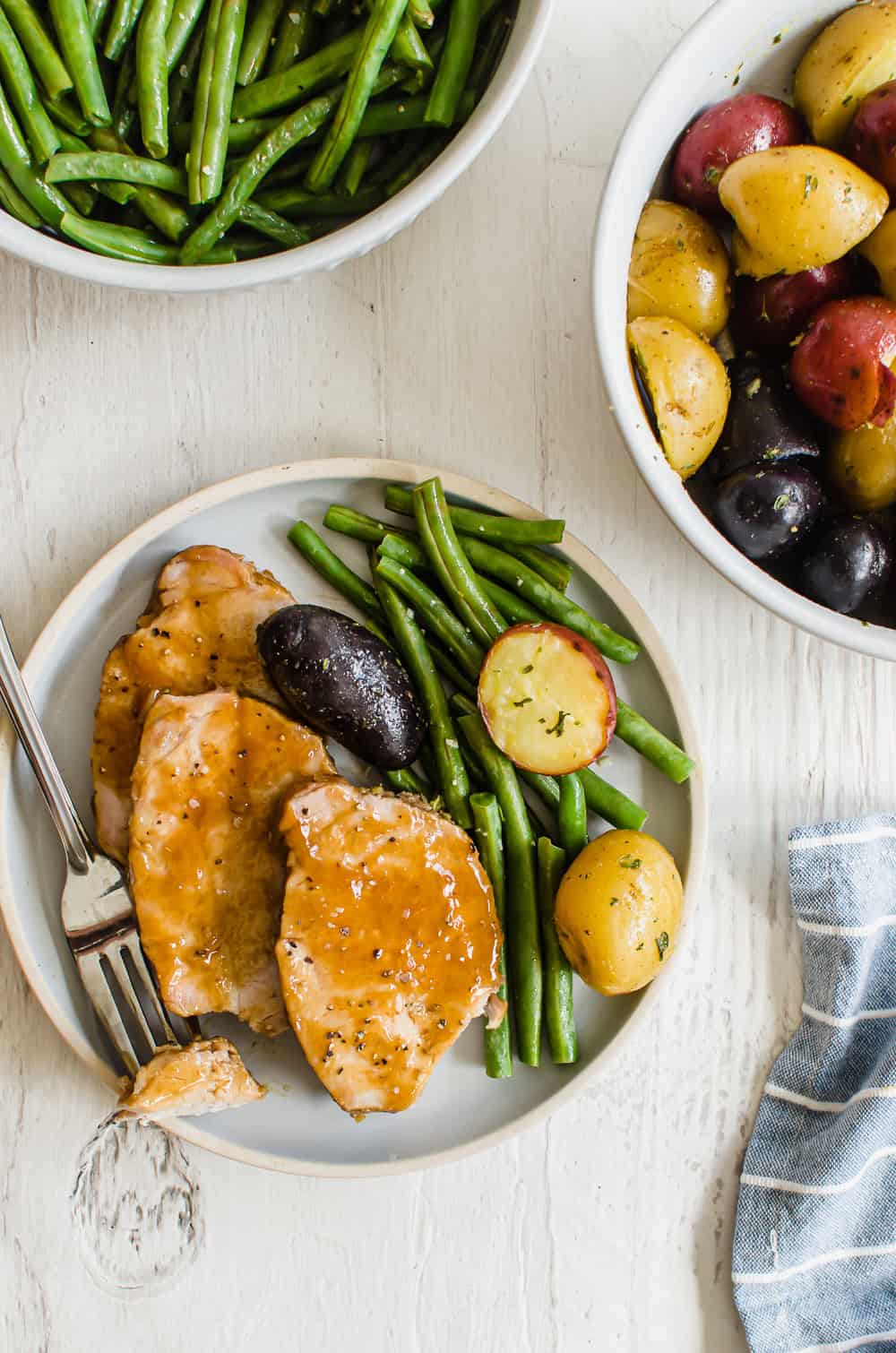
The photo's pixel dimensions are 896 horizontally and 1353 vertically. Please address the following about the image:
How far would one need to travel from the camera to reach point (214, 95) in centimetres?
158

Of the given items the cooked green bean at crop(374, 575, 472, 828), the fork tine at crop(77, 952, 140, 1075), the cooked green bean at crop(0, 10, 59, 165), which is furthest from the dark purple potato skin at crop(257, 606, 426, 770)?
the cooked green bean at crop(0, 10, 59, 165)

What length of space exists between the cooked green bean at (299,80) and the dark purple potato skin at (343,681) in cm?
72

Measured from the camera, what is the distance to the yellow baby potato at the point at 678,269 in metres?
1.61

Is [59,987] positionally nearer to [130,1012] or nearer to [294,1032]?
[130,1012]

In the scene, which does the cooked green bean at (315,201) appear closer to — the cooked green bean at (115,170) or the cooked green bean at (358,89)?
the cooked green bean at (358,89)

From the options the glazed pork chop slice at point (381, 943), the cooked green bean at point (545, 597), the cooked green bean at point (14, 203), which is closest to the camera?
the cooked green bean at point (14, 203)

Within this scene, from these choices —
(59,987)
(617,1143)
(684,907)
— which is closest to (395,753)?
(684,907)

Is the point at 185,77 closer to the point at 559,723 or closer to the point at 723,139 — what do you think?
the point at 723,139

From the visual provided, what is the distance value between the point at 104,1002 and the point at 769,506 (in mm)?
1275

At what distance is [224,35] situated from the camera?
156cm

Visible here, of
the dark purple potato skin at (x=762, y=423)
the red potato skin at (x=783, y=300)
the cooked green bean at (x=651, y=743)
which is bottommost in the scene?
the cooked green bean at (x=651, y=743)

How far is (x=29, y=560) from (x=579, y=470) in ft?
3.10

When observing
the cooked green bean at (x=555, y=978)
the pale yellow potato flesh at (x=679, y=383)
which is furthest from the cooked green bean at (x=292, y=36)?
the cooked green bean at (x=555, y=978)

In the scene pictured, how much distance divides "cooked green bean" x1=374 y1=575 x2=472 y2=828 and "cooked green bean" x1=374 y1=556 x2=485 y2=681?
2 centimetres
